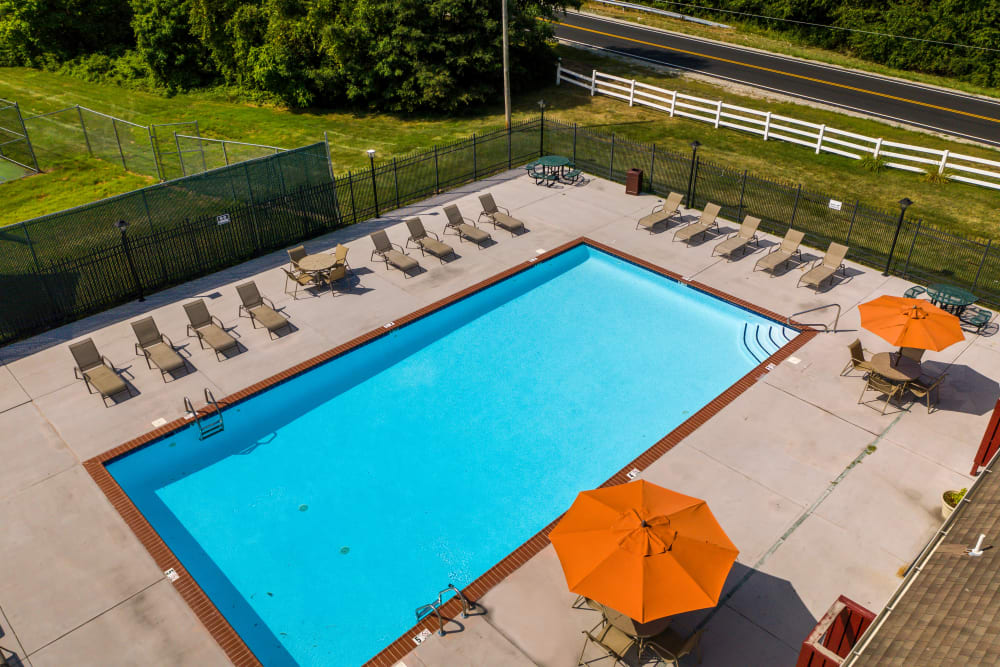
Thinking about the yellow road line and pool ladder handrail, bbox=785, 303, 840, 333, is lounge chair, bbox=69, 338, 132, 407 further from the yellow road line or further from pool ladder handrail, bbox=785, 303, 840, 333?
the yellow road line

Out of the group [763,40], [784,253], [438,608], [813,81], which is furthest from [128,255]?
[763,40]

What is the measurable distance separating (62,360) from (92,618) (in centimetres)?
796

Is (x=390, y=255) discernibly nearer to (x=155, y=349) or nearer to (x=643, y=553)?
(x=155, y=349)

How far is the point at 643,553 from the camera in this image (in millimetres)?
9859

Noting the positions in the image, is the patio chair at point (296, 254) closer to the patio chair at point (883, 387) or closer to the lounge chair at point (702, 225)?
the lounge chair at point (702, 225)

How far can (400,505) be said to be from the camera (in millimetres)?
14156

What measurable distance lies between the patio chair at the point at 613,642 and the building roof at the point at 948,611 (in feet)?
12.0

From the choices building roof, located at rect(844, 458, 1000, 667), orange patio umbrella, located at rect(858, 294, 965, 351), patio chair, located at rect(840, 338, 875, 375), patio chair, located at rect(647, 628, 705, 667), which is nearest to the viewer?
building roof, located at rect(844, 458, 1000, 667)

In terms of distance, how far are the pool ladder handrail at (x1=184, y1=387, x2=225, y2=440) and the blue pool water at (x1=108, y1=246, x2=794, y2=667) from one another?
18 cm

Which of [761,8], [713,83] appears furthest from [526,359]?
[761,8]

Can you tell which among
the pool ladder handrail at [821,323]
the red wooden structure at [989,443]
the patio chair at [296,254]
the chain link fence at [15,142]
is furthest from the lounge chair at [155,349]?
the chain link fence at [15,142]

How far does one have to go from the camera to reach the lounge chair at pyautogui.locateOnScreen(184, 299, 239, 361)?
57.5ft

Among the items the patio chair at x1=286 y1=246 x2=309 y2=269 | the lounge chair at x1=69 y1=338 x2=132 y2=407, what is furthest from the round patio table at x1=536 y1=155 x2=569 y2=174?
the lounge chair at x1=69 y1=338 x2=132 y2=407

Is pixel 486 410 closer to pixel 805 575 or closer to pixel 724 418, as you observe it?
pixel 724 418
